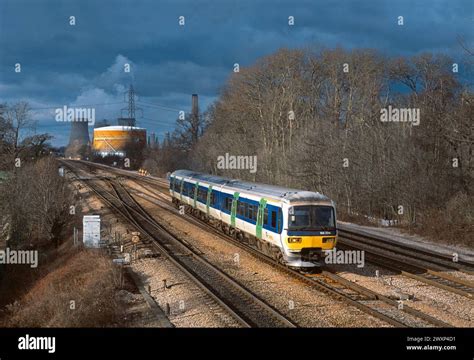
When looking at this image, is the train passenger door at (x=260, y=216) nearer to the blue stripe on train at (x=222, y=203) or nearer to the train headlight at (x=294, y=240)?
the blue stripe on train at (x=222, y=203)

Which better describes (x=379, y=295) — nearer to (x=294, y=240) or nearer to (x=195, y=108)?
(x=294, y=240)

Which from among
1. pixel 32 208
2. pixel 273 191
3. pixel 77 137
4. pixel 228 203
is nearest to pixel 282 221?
pixel 273 191

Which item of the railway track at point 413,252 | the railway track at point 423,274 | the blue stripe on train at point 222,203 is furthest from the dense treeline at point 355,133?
the blue stripe on train at point 222,203

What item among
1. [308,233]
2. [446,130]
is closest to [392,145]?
[446,130]

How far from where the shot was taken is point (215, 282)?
16.5 meters

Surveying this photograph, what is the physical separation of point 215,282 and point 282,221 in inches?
117

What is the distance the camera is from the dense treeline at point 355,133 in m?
29.4

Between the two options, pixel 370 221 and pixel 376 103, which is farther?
pixel 376 103

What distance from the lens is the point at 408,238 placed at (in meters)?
26.7

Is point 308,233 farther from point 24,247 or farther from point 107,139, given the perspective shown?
point 107,139

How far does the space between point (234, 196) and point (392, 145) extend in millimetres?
14102

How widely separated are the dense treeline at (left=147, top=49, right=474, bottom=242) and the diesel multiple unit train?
34.7ft

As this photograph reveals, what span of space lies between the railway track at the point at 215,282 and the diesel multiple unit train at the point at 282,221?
2188 millimetres
